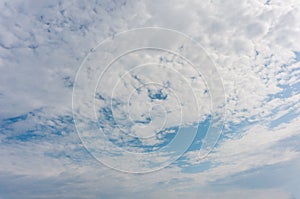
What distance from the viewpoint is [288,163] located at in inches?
3393

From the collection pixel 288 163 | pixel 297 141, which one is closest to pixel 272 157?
pixel 297 141

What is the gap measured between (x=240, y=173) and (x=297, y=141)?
2424 centimetres

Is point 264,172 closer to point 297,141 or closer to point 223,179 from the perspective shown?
point 223,179

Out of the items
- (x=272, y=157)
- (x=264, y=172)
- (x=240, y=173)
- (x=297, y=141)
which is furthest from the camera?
(x=264, y=172)

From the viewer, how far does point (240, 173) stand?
82625 mm

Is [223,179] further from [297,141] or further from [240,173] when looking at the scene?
[297,141]

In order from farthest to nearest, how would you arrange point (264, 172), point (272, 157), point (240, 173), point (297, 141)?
point (264, 172)
point (240, 173)
point (272, 157)
point (297, 141)

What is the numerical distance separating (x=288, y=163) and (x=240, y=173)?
20.7 metres

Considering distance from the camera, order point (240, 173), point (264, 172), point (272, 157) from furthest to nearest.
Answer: point (264, 172) < point (240, 173) < point (272, 157)

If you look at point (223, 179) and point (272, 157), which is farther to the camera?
point (223, 179)

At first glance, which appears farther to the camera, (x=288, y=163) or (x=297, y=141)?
(x=288, y=163)

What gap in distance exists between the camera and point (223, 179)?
8562 cm

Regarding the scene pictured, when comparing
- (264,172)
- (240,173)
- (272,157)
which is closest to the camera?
(272,157)

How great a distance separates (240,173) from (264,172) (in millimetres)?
14037
